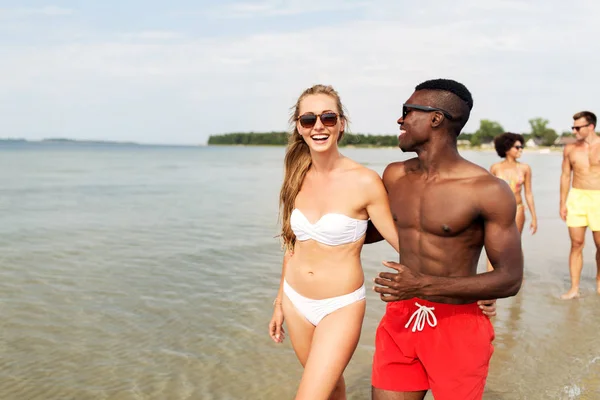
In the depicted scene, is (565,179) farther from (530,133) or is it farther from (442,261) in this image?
(530,133)

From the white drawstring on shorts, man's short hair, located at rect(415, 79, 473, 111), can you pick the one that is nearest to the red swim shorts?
the white drawstring on shorts

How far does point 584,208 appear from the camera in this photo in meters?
8.18

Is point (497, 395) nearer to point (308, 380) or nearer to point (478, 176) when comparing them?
point (308, 380)

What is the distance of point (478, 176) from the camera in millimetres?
2936

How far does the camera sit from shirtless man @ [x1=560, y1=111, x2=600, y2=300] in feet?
26.4

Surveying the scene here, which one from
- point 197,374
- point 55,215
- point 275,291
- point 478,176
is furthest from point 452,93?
point 55,215

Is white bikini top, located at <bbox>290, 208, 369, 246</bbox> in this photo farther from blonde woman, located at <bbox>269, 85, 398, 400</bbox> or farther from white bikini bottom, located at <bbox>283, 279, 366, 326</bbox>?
white bikini bottom, located at <bbox>283, 279, 366, 326</bbox>

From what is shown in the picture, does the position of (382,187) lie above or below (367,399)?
above

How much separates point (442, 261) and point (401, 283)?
1.01 feet

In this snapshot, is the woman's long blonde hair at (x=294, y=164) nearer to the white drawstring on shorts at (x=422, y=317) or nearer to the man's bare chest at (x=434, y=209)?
the man's bare chest at (x=434, y=209)

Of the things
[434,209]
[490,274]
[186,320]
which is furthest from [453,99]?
[186,320]

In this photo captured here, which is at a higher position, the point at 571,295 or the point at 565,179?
the point at 565,179

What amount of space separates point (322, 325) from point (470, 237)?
985 millimetres

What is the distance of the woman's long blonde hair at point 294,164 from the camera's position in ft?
12.0
